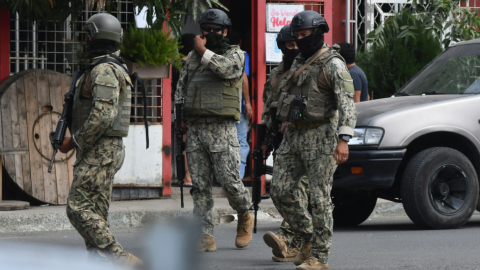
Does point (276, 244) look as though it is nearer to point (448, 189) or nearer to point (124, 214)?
point (448, 189)

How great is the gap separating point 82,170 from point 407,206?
347 centimetres

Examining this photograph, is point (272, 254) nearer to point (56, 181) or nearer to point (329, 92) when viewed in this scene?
point (329, 92)

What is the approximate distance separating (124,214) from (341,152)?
3760mm

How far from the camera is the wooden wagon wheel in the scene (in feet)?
28.5

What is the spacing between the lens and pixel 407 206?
7.41 metres

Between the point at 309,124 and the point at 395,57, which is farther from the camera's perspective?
the point at 395,57

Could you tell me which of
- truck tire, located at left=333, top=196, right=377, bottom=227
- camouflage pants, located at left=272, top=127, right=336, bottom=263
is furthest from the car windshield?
camouflage pants, located at left=272, top=127, right=336, bottom=263

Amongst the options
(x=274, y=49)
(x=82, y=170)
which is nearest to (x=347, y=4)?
(x=274, y=49)

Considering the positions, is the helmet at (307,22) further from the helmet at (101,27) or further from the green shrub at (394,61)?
the green shrub at (394,61)

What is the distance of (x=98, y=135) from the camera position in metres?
5.12

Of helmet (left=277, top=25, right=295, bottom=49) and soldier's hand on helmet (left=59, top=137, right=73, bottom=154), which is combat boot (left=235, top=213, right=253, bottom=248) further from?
soldier's hand on helmet (left=59, top=137, right=73, bottom=154)

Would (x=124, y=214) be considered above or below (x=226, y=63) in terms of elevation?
below

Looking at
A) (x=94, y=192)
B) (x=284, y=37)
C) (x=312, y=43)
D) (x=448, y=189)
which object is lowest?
(x=448, y=189)

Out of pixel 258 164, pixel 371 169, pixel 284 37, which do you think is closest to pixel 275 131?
pixel 258 164
